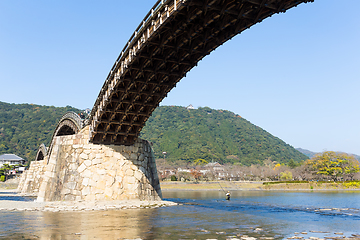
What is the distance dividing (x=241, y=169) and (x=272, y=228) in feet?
336

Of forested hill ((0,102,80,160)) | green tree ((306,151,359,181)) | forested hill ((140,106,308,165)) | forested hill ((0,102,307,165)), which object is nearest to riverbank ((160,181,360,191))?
green tree ((306,151,359,181))

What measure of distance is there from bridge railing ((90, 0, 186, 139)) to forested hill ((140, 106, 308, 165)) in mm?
116192

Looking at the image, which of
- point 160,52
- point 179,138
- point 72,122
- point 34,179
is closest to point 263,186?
point 72,122

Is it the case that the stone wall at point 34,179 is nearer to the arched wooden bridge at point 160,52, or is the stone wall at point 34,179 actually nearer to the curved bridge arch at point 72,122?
the curved bridge arch at point 72,122

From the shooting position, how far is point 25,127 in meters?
159

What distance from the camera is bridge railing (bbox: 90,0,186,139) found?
770 inches

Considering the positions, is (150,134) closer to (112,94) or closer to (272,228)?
(112,94)

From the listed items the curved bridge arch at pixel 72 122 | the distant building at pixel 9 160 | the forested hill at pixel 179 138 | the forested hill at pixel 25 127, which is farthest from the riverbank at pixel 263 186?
the forested hill at pixel 25 127

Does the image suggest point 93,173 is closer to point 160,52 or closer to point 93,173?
point 93,173

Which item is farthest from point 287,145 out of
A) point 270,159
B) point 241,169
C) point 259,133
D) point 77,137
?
point 77,137

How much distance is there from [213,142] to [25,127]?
10271 centimetres

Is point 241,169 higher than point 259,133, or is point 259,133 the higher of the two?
point 259,133

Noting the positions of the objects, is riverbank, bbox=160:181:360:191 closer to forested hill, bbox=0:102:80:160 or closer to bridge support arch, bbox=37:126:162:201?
bridge support arch, bbox=37:126:162:201

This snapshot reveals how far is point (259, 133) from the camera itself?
193 m
